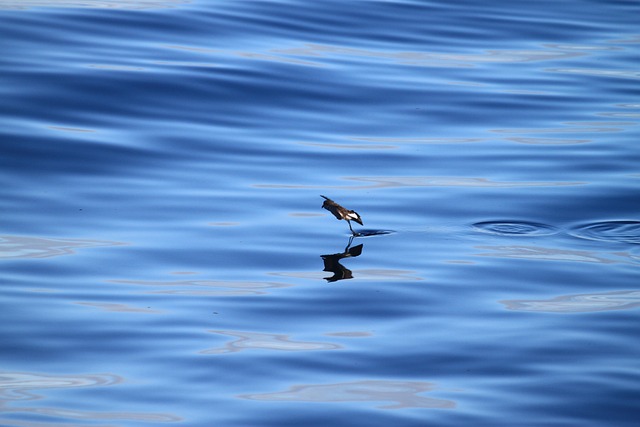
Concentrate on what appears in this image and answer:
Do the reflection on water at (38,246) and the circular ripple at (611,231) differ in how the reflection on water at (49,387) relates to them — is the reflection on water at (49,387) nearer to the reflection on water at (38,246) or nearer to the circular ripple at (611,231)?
the reflection on water at (38,246)

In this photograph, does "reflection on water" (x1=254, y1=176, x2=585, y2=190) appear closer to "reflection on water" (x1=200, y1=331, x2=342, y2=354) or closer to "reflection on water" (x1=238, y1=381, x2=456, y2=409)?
"reflection on water" (x1=200, y1=331, x2=342, y2=354)

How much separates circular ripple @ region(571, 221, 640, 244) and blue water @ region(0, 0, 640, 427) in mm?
22

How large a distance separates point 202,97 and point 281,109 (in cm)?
89

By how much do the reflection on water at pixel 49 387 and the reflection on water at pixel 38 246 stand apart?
5.89ft

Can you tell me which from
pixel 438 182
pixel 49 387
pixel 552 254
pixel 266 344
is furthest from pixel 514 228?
pixel 49 387

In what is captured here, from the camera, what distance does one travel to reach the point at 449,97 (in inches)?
457

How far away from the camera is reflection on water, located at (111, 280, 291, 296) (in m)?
5.94

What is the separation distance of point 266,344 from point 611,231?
3.27 meters

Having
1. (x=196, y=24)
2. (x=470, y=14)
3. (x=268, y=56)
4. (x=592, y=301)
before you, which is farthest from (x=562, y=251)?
(x=470, y=14)

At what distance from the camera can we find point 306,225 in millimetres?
7324

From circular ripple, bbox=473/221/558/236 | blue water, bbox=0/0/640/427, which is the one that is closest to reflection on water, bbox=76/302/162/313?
blue water, bbox=0/0/640/427

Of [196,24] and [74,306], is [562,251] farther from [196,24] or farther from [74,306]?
[196,24]

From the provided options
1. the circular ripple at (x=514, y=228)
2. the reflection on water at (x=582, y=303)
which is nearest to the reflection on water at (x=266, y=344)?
the reflection on water at (x=582, y=303)

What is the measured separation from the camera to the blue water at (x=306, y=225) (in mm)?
4742
